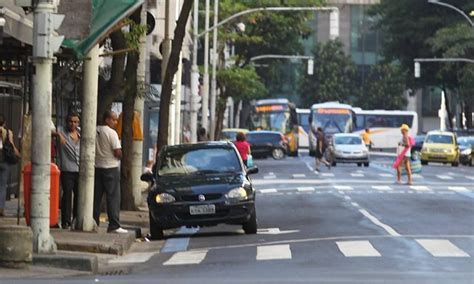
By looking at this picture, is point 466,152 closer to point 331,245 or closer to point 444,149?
point 444,149

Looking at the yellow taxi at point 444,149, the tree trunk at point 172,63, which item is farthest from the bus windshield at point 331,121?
the tree trunk at point 172,63

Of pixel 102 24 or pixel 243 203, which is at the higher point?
pixel 102 24

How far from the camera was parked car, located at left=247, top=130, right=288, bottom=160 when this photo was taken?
244ft

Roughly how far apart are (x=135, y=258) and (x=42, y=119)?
2.72 metres

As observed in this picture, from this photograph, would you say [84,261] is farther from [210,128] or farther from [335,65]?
[335,65]

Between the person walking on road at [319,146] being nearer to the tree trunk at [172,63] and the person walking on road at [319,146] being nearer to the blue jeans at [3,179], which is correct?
the tree trunk at [172,63]

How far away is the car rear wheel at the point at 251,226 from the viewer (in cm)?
2220

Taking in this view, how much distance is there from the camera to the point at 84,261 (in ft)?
54.6

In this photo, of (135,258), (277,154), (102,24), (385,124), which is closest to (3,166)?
(102,24)

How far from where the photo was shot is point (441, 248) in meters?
18.8

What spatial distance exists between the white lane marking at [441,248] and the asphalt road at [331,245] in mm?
13

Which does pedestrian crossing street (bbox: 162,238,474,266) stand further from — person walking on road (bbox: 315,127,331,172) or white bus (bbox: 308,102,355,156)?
white bus (bbox: 308,102,355,156)

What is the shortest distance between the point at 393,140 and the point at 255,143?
27.3 m

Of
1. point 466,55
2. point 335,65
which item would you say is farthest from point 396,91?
point 466,55
